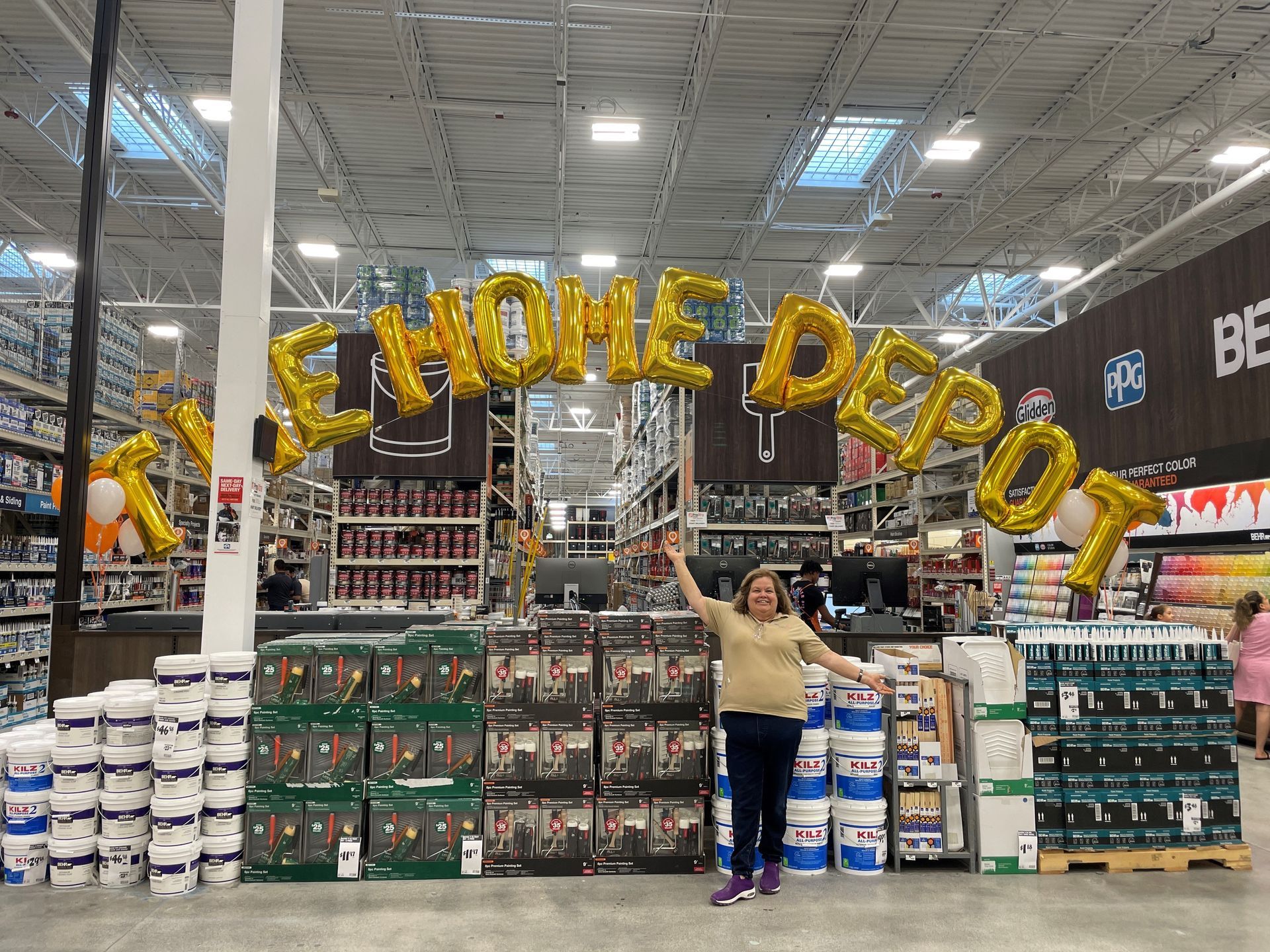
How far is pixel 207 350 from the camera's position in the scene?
70.1 ft

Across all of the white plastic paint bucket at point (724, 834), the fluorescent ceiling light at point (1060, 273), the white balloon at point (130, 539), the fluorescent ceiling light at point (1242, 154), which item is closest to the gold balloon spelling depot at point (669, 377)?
the white balloon at point (130, 539)

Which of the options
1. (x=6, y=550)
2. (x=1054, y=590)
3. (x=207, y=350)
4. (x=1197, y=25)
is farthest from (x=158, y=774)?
(x=207, y=350)

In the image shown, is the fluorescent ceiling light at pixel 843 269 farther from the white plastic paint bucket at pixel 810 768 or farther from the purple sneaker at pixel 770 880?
the purple sneaker at pixel 770 880

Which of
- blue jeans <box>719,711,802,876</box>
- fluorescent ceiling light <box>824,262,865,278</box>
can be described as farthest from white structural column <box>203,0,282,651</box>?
fluorescent ceiling light <box>824,262,865,278</box>

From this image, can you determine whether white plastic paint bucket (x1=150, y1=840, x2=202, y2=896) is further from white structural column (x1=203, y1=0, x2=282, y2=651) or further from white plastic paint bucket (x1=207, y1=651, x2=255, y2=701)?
white structural column (x1=203, y1=0, x2=282, y2=651)

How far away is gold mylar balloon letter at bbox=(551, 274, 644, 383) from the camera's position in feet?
18.0

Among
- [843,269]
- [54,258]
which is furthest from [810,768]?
[54,258]

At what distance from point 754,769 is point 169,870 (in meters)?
2.72

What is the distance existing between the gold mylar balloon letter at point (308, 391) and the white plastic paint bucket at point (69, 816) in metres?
2.19

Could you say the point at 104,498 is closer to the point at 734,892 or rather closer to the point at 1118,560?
the point at 734,892

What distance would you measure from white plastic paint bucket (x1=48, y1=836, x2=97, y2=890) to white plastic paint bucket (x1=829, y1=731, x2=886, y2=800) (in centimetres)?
364

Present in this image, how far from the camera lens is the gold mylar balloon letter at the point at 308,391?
5.29 m

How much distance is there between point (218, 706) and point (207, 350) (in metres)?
19.6

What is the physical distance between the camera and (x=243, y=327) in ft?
15.8
